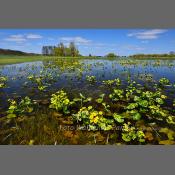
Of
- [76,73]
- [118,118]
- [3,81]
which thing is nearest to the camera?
[118,118]

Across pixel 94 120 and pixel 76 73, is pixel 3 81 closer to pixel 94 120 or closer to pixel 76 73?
pixel 76 73

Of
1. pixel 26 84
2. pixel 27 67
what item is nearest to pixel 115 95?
pixel 26 84

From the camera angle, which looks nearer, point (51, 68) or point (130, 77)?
point (130, 77)

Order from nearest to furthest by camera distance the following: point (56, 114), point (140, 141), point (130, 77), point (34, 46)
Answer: point (140, 141)
point (56, 114)
point (34, 46)
point (130, 77)

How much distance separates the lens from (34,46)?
7883 mm

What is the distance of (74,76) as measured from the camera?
9109 millimetres

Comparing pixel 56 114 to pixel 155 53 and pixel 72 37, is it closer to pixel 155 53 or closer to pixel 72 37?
pixel 72 37

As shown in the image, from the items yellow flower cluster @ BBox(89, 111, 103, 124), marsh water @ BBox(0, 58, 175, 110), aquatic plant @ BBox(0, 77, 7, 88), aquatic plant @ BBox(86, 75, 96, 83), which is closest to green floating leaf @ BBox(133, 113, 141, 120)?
yellow flower cluster @ BBox(89, 111, 103, 124)

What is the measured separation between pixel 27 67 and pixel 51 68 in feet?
3.13

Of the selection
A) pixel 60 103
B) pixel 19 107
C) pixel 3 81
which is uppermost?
pixel 3 81

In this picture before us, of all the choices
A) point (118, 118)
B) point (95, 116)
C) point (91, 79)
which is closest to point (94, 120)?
point (95, 116)

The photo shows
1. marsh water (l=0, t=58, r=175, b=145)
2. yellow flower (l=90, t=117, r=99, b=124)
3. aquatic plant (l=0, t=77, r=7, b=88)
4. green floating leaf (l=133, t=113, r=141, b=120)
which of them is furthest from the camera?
aquatic plant (l=0, t=77, r=7, b=88)

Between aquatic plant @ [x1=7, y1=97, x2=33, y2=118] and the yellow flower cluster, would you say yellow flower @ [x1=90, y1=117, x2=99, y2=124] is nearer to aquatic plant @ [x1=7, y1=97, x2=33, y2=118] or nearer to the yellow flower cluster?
the yellow flower cluster

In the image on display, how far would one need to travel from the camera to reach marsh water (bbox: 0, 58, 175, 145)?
7.30 metres
